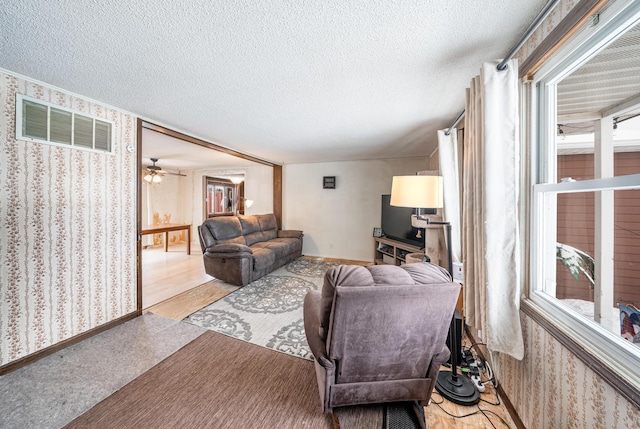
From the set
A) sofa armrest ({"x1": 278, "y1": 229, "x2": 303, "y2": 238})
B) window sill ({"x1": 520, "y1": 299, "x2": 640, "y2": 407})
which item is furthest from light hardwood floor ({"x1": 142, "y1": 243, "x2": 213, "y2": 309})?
window sill ({"x1": 520, "y1": 299, "x2": 640, "y2": 407})

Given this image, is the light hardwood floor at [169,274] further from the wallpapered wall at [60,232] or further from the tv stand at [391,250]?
the tv stand at [391,250]

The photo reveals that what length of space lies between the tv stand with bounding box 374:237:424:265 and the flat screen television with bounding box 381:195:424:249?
0.33 ft

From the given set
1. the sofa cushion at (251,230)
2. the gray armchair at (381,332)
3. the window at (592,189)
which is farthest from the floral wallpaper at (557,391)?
the sofa cushion at (251,230)

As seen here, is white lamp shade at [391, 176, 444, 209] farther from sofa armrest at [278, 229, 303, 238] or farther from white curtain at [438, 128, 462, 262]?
sofa armrest at [278, 229, 303, 238]

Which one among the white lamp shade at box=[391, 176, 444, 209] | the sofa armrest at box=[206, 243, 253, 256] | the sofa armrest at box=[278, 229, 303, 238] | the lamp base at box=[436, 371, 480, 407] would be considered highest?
the white lamp shade at box=[391, 176, 444, 209]

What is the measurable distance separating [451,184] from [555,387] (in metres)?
1.79

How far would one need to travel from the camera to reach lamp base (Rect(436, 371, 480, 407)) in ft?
4.89

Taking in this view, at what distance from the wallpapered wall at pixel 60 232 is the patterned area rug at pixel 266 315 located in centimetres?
94

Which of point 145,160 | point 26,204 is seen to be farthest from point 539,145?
point 145,160

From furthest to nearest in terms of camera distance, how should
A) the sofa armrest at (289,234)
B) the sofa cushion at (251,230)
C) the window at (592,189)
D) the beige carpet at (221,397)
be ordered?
the sofa armrest at (289,234) < the sofa cushion at (251,230) < the beige carpet at (221,397) < the window at (592,189)

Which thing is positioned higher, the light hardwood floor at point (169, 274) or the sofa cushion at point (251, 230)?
the sofa cushion at point (251, 230)

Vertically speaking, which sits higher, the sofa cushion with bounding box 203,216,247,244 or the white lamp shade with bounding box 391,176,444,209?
the white lamp shade with bounding box 391,176,444,209

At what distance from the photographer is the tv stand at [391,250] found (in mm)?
3643

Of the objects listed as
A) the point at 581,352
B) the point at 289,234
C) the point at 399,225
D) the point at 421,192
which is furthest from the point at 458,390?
the point at 289,234
